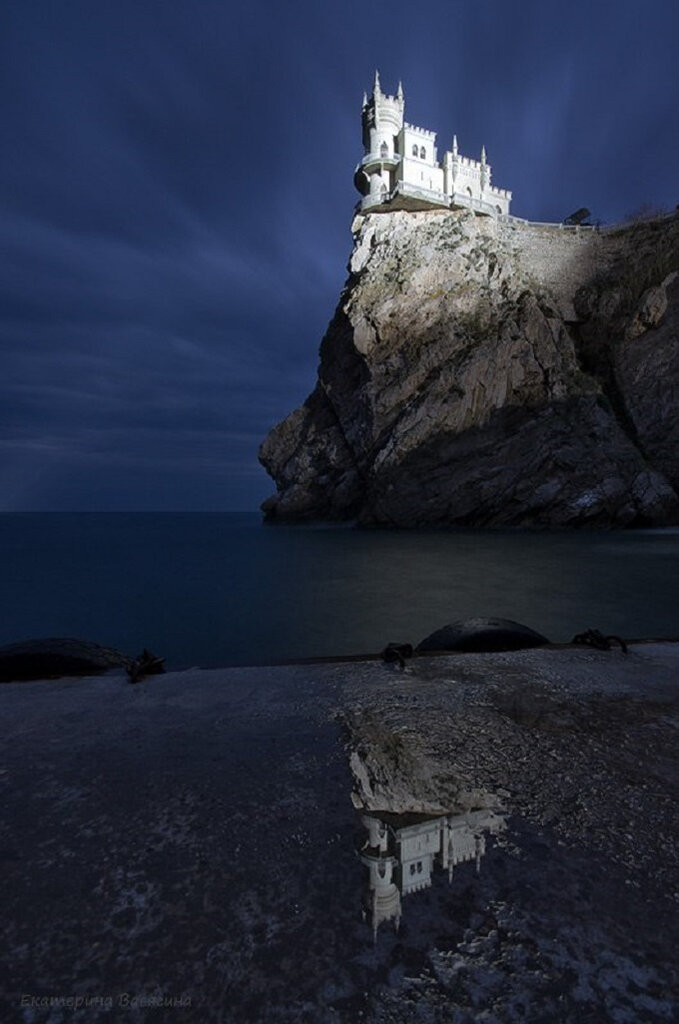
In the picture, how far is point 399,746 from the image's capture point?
2.52 metres

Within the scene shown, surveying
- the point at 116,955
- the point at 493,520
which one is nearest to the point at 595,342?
the point at 493,520

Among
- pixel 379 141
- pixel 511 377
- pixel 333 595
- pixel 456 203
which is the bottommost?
pixel 333 595

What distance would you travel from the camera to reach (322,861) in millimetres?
1629

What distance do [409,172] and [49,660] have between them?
60.2 m

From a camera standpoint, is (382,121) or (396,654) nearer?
(396,654)

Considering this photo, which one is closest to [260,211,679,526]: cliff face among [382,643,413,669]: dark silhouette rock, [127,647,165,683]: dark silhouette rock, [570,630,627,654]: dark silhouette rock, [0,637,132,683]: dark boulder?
[570,630,627,654]: dark silhouette rock

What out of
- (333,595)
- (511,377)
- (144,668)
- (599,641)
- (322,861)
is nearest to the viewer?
(322,861)

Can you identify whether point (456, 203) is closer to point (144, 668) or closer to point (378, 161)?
point (378, 161)

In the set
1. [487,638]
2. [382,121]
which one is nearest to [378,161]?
[382,121]

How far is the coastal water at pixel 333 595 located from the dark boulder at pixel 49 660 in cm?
186

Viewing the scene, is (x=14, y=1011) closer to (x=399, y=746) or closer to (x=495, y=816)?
(x=495, y=816)

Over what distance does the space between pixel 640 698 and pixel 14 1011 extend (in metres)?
3.43

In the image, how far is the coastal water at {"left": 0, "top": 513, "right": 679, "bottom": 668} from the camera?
1116 cm

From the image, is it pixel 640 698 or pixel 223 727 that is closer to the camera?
pixel 223 727
